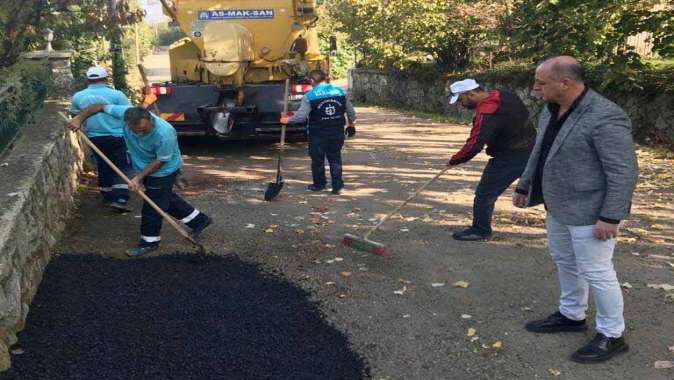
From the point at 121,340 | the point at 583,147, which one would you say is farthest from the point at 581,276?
the point at 121,340

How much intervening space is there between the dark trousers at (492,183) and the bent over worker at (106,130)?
3747 mm

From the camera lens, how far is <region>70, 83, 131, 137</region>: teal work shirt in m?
6.40

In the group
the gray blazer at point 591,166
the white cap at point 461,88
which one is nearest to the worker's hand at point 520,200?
the gray blazer at point 591,166

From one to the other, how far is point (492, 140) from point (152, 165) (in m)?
3.10

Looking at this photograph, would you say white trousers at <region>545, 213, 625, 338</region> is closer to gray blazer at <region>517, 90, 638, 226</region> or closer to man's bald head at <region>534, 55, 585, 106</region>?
gray blazer at <region>517, 90, 638, 226</region>

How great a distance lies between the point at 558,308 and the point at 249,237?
3.04 meters

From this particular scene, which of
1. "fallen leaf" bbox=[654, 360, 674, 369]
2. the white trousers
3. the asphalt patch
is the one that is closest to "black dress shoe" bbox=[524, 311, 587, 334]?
the white trousers

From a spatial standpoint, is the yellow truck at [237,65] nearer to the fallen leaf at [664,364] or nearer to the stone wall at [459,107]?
the stone wall at [459,107]

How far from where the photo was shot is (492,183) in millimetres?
5648

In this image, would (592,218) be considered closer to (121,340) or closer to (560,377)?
(560,377)

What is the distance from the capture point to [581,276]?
12.1 feet

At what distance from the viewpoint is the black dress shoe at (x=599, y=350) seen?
3.53 metres

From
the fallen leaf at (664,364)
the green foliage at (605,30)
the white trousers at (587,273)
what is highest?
the green foliage at (605,30)

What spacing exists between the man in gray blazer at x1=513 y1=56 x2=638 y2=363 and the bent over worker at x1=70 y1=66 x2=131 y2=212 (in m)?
4.58
